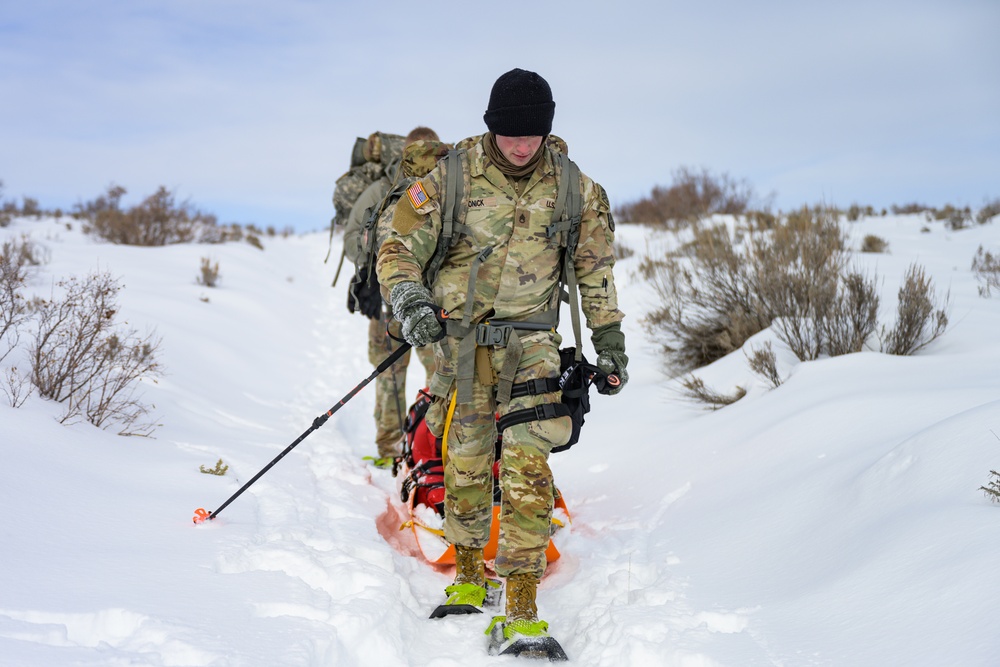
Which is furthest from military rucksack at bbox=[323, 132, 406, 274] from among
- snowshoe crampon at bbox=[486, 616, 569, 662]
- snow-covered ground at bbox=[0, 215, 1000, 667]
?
snowshoe crampon at bbox=[486, 616, 569, 662]

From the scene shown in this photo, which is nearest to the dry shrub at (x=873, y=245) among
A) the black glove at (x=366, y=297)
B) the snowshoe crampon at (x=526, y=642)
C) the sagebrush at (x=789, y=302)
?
the sagebrush at (x=789, y=302)

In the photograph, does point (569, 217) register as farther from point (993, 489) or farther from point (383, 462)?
point (383, 462)

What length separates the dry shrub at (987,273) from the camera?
7.68m

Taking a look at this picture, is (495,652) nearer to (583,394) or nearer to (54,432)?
(583,394)

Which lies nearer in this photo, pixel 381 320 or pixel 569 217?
pixel 569 217

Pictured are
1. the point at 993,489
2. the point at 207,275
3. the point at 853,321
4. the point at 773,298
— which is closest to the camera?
the point at 993,489

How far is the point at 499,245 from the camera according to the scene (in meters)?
3.14

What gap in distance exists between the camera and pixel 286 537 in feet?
11.3

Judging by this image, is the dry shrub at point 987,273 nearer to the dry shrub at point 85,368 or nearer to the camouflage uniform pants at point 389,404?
the camouflage uniform pants at point 389,404

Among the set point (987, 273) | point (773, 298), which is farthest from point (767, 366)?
point (987, 273)

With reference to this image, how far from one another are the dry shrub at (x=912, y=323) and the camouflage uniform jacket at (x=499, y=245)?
3.41 m

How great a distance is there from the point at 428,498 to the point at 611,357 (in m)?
1.63

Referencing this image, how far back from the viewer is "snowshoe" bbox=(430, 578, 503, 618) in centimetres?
315

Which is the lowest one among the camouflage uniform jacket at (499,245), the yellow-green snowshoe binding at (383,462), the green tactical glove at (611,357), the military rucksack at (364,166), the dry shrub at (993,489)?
the yellow-green snowshoe binding at (383,462)
